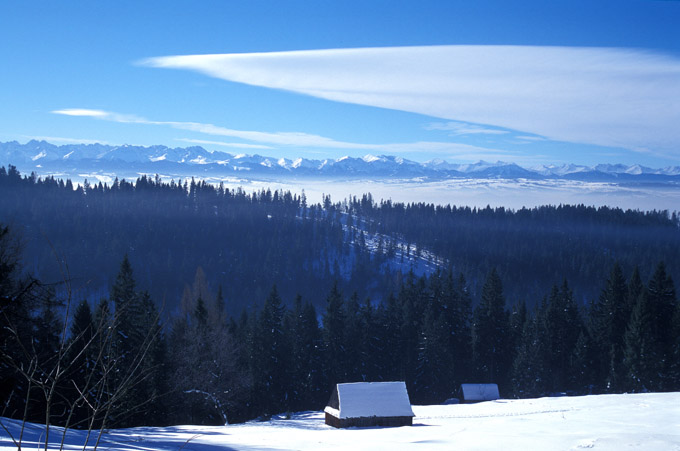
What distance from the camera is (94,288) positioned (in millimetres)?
97500

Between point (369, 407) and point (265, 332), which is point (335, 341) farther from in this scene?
point (369, 407)

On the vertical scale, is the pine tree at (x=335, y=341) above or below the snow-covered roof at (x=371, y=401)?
below

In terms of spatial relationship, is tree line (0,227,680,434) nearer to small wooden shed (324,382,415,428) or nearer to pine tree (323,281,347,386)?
pine tree (323,281,347,386)

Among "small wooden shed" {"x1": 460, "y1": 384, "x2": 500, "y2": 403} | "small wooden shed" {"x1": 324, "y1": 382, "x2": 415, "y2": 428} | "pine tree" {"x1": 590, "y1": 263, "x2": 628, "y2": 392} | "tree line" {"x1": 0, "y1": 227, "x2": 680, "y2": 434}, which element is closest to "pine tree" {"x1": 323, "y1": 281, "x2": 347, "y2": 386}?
"tree line" {"x1": 0, "y1": 227, "x2": 680, "y2": 434}

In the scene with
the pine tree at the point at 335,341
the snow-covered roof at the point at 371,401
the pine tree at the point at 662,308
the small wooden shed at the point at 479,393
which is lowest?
the small wooden shed at the point at 479,393

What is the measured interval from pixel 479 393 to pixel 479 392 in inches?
3.2

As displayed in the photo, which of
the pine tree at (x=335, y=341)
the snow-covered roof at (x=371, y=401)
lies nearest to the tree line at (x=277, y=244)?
the pine tree at (x=335, y=341)

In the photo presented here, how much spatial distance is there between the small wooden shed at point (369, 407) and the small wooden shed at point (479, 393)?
16.8 metres

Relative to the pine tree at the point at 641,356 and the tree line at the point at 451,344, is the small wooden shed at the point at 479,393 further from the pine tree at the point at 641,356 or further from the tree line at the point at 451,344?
the pine tree at the point at 641,356

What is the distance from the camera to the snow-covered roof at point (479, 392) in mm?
42969

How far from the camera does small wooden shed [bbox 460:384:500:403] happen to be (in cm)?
4291

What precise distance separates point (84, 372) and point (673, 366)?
42.3m

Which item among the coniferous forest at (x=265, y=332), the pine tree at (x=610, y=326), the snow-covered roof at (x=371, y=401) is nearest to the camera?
the coniferous forest at (x=265, y=332)

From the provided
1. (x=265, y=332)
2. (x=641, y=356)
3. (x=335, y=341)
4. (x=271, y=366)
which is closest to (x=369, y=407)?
(x=271, y=366)
